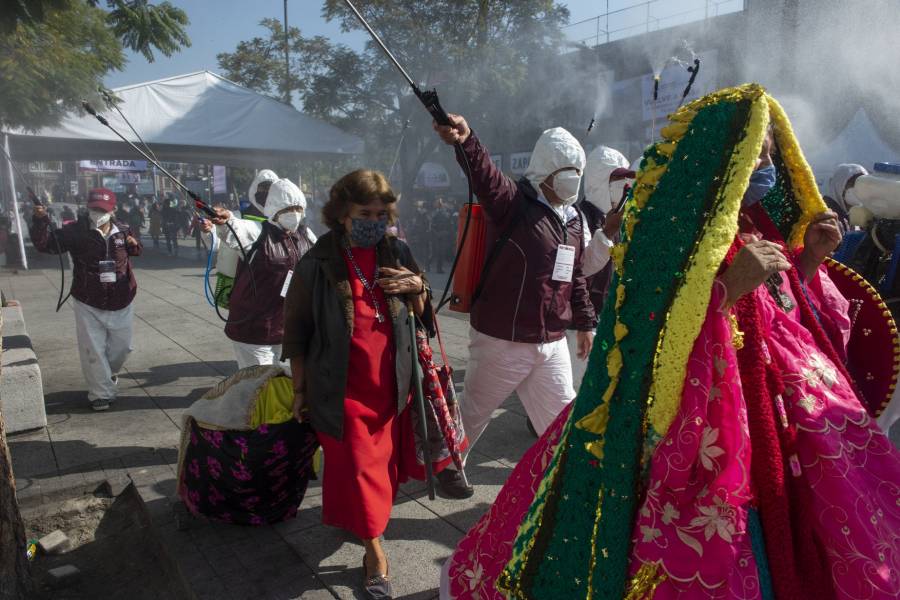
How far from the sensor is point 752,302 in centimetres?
158

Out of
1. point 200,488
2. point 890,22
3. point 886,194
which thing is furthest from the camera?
point 890,22

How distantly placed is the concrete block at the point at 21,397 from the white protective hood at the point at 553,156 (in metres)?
3.66

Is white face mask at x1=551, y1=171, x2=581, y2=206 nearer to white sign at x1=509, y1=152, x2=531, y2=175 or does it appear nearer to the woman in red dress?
the woman in red dress

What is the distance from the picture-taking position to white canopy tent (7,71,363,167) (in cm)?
1493

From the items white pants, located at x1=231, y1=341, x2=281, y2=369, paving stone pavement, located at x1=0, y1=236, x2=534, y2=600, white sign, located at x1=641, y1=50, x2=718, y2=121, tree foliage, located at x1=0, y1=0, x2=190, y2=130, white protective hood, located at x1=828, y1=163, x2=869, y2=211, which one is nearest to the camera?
paving stone pavement, located at x1=0, y1=236, x2=534, y2=600

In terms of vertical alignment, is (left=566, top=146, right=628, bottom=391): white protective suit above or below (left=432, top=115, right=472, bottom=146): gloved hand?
below

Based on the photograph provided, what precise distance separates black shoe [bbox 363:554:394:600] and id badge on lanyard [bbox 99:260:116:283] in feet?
12.4

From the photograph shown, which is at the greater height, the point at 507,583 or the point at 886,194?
the point at 886,194

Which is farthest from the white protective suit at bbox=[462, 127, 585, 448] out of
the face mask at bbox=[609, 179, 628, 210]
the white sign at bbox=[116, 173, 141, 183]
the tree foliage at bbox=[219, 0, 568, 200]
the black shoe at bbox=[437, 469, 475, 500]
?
the white sign at bbox=[116, 173, 141, 183]

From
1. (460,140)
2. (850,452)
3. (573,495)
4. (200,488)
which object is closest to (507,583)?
(573,495)

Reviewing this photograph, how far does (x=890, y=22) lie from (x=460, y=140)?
1373 cm

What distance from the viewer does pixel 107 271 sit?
5.33 metres

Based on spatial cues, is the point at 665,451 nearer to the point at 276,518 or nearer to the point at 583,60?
the point at 276,518

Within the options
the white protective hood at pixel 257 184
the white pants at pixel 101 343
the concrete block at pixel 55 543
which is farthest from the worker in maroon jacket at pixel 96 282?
the concrete block at pixel 55 543
